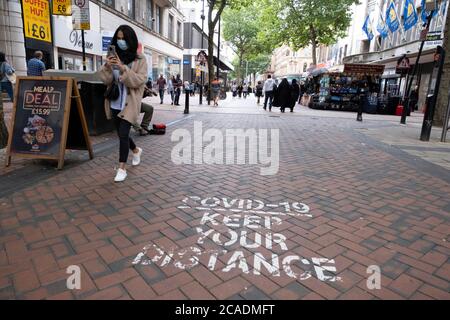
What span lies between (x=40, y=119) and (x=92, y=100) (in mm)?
2640

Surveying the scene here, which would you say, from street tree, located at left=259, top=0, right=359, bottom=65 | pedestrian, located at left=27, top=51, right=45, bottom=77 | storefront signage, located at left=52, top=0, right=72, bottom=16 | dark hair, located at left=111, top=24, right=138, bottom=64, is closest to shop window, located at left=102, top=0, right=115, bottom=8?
storefront signage, located at left=52, top=0, right=72, bottom=16

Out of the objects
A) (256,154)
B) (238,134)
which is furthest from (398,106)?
(256,154)

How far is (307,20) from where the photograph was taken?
3338cm

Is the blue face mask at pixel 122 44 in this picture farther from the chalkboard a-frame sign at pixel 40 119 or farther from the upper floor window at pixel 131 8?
the upper floor window at pixel 131 8

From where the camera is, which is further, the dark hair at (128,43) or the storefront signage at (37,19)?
the storefront signage at (37,19)

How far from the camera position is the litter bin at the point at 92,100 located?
7.20 metres

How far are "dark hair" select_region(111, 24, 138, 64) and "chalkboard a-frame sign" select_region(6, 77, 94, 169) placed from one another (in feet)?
3.51

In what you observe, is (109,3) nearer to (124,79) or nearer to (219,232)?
(124,79)

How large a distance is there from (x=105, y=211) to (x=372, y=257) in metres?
2.57

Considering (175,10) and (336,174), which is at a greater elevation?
(175,10)

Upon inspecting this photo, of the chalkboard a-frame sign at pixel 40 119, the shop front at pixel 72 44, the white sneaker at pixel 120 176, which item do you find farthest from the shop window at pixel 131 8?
the white sneaker at pixel 120 176

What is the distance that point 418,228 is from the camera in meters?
3.41

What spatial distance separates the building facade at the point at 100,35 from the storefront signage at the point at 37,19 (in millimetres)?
203

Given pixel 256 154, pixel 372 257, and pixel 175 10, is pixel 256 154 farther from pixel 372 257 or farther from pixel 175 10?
pixel 175 10
